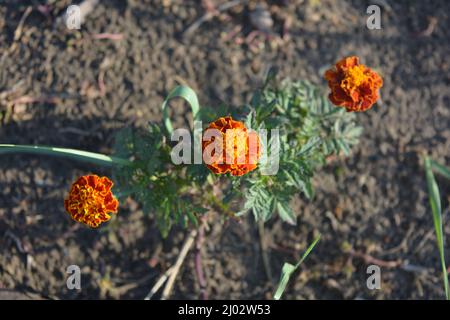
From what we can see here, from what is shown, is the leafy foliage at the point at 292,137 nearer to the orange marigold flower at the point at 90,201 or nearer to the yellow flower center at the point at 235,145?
the yellow flower center at the point at 235,145

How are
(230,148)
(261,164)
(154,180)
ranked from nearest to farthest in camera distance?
(230,148) → (261,164) → (154,180)

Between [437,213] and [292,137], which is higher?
[292,137]

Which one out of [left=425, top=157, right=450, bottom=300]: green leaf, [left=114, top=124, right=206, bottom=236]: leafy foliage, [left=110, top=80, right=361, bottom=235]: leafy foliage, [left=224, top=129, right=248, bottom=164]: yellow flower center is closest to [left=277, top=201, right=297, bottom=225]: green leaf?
[left=110, top=80, right=361, bottom=235]: leafy foliage

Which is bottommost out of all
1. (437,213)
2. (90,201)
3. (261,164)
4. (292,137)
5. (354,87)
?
(437,213)

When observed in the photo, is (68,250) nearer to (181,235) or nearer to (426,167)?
(181,235)

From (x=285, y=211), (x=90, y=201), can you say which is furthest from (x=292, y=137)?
→ (x=90, y=201)

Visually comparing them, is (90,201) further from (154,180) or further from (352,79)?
(352,79)
